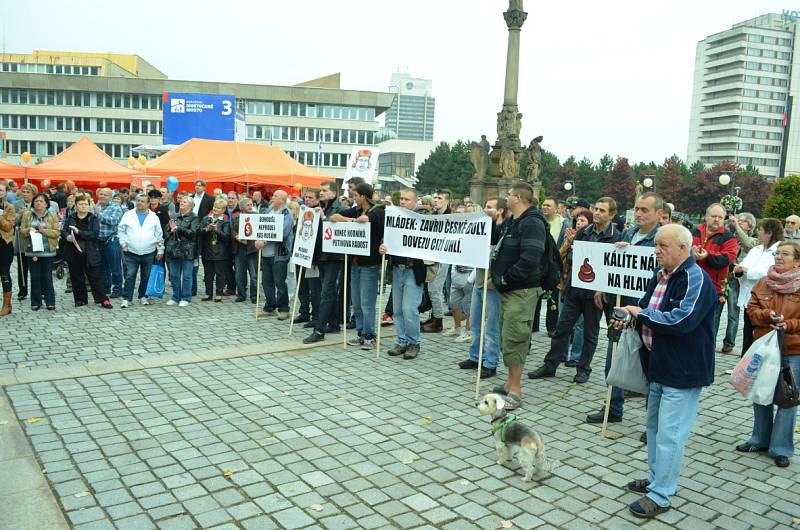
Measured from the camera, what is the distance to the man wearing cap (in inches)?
350

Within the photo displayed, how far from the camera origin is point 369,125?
9319 cm

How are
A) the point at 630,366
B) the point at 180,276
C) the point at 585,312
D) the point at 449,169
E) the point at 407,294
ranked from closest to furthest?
1. the point at 630,366
2. the point at 585,312
3. the point at 407,294
4. the point at 180,276
5. the point at 449,169

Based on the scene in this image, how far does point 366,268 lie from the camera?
8.70 meters

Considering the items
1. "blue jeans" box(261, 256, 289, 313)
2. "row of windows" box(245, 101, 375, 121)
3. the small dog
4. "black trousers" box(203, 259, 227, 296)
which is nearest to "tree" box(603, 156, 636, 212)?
"row of windows" box(245, 101, 375, 121)

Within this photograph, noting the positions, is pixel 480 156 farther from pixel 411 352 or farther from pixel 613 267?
pixel 613 267

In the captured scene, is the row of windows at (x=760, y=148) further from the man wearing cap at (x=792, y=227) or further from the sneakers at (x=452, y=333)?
the sneakers at (x=452, y=333)

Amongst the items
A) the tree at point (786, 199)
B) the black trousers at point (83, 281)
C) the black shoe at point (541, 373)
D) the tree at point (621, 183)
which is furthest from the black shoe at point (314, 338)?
the tree at point (621, 183)

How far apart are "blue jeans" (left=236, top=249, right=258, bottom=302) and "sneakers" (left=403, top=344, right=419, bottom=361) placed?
490 cm

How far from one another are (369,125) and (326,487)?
91428mm

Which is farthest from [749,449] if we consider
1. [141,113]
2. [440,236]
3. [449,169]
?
[141,113]

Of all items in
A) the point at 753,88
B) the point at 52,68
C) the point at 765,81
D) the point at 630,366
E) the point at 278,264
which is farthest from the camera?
the point at 765,81

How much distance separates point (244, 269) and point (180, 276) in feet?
4.04

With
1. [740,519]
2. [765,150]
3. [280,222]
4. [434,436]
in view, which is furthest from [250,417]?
[765,150]

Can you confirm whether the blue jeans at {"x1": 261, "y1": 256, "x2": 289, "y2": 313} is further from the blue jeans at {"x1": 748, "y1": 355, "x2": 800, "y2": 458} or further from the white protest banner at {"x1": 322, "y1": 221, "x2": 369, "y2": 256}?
the blue jeans at {"x1": 748, "y1": 355, "x2": 800, "y2": 458}
